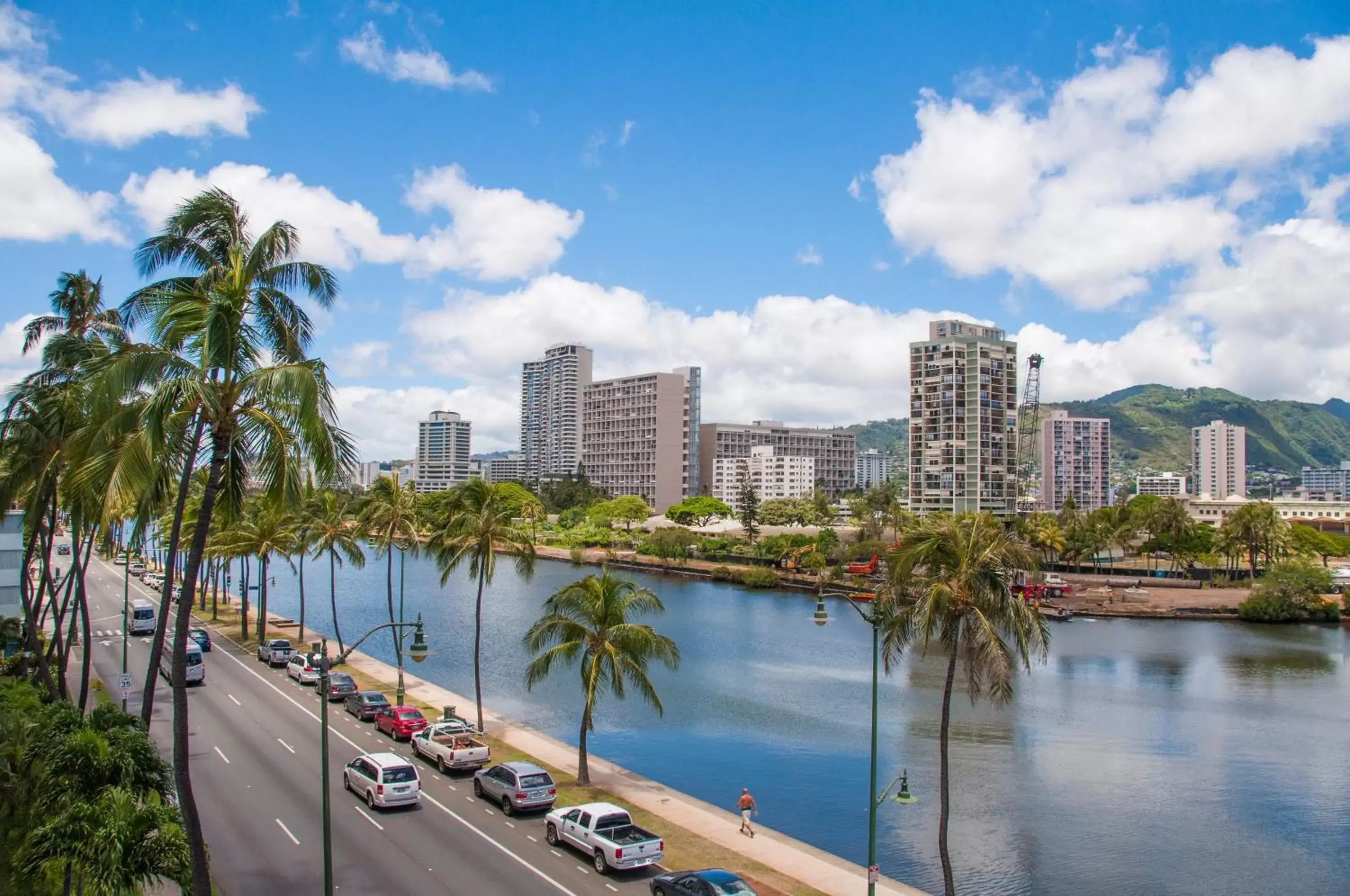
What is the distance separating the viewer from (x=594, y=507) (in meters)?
182

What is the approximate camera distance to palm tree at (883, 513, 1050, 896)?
21938mm

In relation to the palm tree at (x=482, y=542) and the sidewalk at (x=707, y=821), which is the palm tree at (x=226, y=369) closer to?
the sidewalk at (x=707, y=821)

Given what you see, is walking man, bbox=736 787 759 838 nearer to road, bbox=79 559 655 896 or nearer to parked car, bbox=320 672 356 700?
road, bbox=79 559 655 896

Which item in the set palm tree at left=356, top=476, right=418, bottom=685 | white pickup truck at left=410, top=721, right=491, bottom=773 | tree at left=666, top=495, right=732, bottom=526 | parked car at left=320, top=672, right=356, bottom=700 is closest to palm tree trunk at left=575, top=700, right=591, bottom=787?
white pickup truck at left=410, top=721, right=491, bottom=773

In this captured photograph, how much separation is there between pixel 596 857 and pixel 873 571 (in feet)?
288

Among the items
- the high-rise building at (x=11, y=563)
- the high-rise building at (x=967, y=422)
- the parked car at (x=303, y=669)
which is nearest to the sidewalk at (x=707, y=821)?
the parked car at (x=303, y=669)

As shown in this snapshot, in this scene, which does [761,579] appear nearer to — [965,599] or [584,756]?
[584,756]

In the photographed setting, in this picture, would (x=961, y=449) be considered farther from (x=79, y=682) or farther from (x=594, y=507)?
(x=79, y=682)

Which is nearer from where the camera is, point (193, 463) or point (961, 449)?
point (193, 463)

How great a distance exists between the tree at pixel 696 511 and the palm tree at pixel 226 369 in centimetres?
15208

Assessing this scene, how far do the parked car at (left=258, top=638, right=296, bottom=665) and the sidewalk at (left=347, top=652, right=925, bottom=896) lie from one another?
13.3m

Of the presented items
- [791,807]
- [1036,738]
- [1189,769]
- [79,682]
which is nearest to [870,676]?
[1036,738]

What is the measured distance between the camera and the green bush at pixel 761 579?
400 feet

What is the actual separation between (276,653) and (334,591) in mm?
14971
